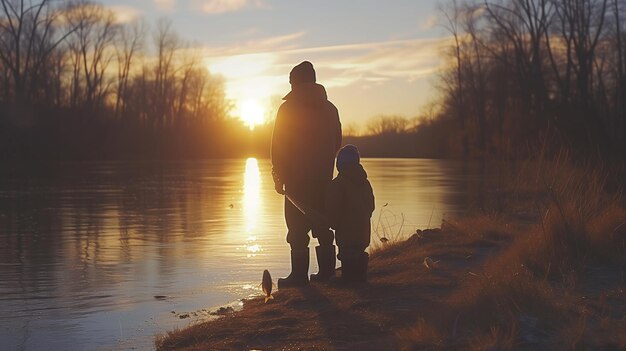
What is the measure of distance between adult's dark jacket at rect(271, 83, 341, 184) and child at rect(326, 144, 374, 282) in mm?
269

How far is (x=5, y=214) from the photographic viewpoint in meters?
17.3

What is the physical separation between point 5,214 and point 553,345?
48.9 feet

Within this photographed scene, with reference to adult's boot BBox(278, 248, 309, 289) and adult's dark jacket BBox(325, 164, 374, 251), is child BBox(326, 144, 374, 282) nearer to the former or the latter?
adult's dark jacket BBox(325, 164, 374, 251)

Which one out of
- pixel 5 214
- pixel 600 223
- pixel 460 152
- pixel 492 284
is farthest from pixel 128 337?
pixel 460 152

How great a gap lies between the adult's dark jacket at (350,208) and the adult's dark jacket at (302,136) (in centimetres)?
32

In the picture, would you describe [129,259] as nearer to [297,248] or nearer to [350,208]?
[297,248]

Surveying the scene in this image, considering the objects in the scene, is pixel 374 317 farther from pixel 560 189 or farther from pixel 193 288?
pixel 560 189

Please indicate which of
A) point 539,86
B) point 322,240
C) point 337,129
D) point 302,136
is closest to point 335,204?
point 322,240

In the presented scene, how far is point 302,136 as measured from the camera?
299 inches

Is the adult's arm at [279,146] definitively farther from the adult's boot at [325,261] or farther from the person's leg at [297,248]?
the adult's boot at [325,261]

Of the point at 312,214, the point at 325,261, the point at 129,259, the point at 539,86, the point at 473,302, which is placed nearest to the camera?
the point at 473,302

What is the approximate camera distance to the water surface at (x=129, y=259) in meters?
6.80

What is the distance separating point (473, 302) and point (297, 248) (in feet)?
8.17

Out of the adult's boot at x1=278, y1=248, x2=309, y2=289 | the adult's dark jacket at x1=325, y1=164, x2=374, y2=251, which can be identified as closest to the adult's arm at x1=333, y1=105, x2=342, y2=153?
the adult's dark jacket at x1=325, y1=164, x2=374, y2=251
